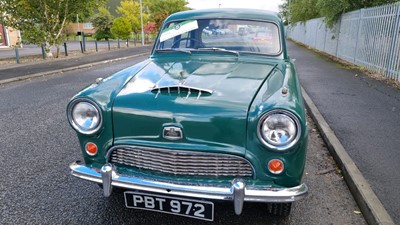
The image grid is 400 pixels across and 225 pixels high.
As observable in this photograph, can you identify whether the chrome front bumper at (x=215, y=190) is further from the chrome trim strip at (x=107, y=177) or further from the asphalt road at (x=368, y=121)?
the asphalt road at (x=368, y=121)

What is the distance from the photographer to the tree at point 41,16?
14.4 meters

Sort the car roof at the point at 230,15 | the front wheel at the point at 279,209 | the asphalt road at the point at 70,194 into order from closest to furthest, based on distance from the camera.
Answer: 1. the front wheel at the point at 279,209
2. the asphalt road at the point at 70,194
3. the car roof at the point at 230,15

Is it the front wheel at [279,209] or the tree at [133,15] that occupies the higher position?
the tree at [133,15]

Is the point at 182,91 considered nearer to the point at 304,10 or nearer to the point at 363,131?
the point at 363,131

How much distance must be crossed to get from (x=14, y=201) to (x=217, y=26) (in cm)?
262

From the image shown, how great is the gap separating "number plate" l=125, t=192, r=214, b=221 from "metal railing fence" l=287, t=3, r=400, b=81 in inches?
300

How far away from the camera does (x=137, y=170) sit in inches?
89.8

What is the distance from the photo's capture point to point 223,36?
3477mm

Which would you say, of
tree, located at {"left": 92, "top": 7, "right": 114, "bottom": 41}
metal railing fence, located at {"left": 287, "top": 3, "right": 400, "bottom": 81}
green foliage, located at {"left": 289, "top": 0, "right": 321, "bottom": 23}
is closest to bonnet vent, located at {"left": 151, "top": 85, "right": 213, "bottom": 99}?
metal railing fence, located at {"left": 287, "top": 3, "right": 400, "bottom": 81}

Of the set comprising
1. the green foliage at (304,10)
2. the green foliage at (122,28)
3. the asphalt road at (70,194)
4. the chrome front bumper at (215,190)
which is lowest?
the asphalt road at (70,194)

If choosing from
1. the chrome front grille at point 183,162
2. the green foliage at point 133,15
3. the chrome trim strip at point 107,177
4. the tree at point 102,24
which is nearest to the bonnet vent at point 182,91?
the chrome front grille at point 183,162

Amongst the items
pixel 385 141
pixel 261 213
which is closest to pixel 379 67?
pixel 385 141

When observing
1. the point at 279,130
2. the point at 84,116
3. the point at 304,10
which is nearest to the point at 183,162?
the point at 279,130

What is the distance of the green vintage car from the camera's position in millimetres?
2053
